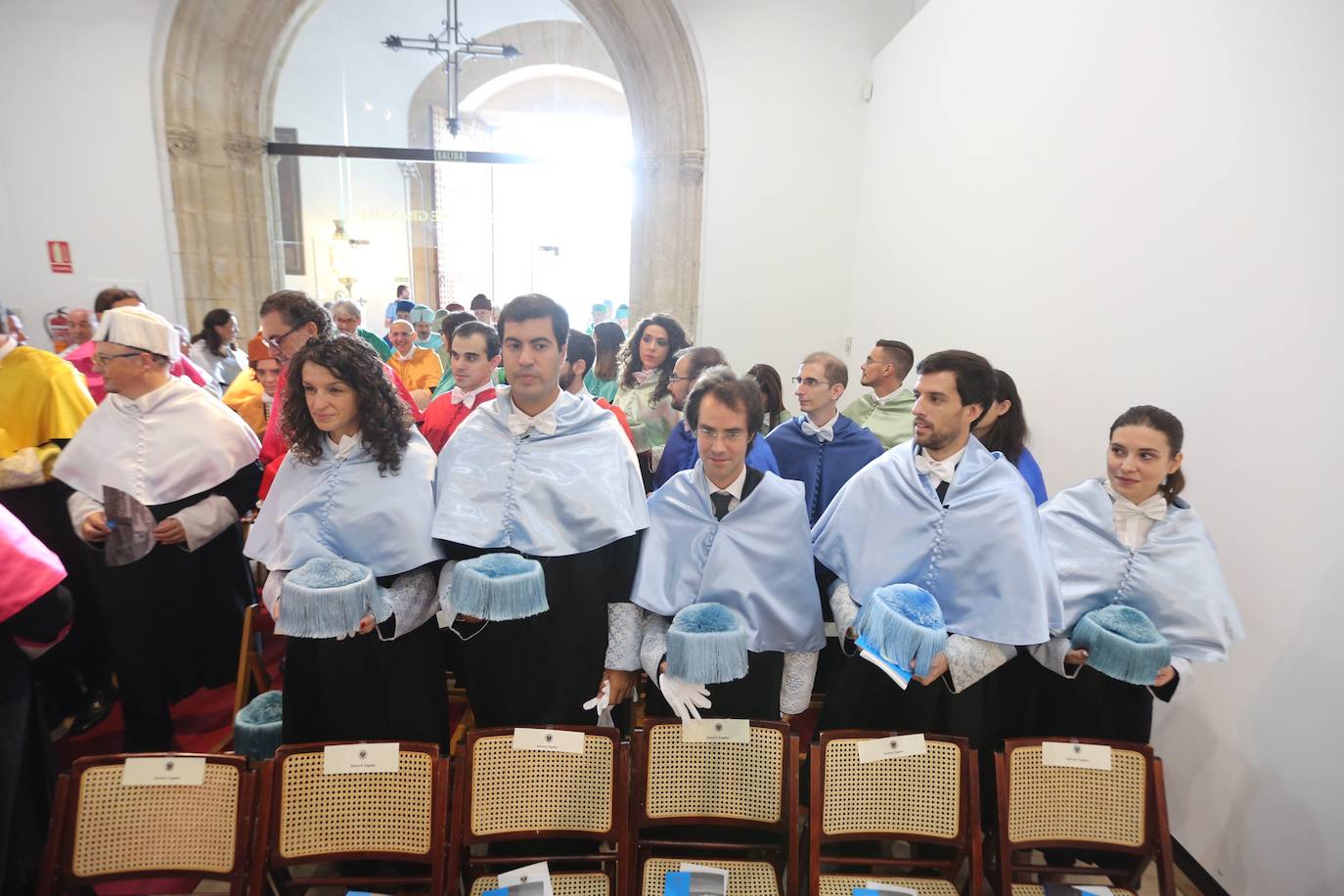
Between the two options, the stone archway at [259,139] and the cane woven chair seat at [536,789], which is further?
the stone archway at [259,139]

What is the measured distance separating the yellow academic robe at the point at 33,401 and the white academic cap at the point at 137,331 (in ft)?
2.24

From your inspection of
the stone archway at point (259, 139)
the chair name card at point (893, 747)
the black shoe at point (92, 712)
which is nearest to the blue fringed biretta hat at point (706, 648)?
the chair name card at point (893, 747)

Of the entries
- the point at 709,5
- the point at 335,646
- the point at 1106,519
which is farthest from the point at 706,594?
the point at 709,5

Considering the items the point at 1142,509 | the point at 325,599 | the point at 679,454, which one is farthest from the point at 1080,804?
the point at 325,599

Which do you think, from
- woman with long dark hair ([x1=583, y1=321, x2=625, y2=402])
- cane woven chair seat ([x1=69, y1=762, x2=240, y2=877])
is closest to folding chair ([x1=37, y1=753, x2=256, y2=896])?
cane woven chair seat ([x1=69, y1=762, x2=240, y2=877])

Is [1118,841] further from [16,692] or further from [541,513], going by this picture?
[16,692]

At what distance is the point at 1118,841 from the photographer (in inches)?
79.0

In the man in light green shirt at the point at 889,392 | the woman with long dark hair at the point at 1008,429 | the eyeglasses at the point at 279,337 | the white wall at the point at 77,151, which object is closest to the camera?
the woman with long dark hair at the point at 1008,429

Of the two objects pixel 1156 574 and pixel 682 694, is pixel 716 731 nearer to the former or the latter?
pixel 682 694

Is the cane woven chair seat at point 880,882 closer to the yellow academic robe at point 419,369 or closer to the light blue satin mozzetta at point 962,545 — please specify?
the light blue satin mozzetta at point 962,545

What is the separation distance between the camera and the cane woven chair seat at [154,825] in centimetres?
178

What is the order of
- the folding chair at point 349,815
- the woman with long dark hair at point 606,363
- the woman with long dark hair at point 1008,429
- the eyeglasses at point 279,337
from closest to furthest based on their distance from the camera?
the folding chair at point 349,815 < the woman with long dark hair at point 1008,429 < the eyeglasses at point 279,337 < the woman with long dark hair at point 606,363

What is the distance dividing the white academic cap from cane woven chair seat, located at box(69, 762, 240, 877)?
5.03ft

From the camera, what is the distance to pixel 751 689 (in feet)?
7.02
